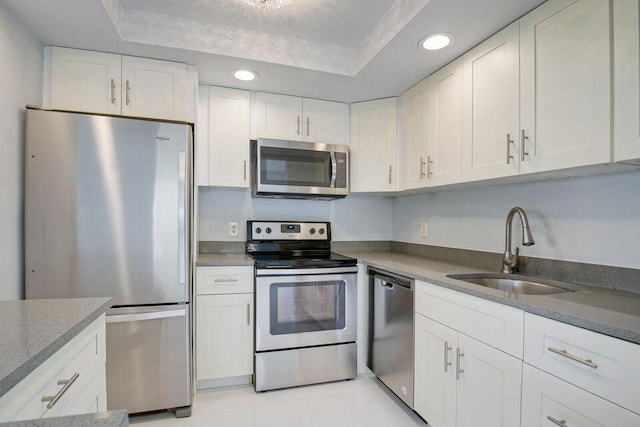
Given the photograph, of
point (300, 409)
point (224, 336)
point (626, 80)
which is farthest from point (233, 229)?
point (626, 80)

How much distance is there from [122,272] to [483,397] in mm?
1858

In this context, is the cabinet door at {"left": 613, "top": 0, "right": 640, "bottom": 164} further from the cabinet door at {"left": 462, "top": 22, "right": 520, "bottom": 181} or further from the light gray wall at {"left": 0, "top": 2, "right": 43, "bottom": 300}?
the light gray wall at {"left": 0, "top": 2, "right": 43, "bottom": 300}

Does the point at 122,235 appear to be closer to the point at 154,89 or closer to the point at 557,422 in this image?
the point at 154,89

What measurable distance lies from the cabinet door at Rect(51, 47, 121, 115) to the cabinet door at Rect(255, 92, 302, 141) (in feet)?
A: 3.01

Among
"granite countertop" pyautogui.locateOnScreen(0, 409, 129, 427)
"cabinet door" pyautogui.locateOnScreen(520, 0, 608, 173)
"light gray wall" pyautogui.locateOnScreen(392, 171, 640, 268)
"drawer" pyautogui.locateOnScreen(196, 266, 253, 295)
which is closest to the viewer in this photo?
"granite countertop" pyautogui.locateOnScreen(0, 409, 129, 427)

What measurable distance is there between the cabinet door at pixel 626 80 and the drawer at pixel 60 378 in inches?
71.3

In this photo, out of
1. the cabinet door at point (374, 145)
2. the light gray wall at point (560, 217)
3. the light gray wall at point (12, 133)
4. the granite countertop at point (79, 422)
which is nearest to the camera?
the granite countertop at point (79, 422)

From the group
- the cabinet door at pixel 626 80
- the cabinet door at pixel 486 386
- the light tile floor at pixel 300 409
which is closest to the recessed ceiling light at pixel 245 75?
the cabinet door at pixel 626 80

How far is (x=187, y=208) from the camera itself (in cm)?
189

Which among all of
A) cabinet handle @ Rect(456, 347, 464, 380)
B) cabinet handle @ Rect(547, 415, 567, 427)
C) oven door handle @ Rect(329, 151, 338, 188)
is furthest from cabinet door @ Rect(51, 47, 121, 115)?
cabinet handle @ Rect(547, 415, 567, 427)

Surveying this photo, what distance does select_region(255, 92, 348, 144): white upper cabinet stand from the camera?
2.48 m

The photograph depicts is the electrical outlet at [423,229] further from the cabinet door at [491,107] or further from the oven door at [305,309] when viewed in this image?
the cabinet door at [491,107]

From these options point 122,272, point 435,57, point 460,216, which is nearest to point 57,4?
point 122,272

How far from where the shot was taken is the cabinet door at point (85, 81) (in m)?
1.85
